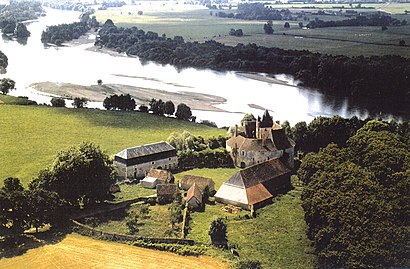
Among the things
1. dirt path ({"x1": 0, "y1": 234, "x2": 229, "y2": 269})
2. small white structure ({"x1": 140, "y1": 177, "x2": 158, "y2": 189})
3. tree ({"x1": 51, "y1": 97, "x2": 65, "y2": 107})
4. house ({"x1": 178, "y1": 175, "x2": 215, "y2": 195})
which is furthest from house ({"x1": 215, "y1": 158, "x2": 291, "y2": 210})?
tree ({"x1": 51, "y1": 97, "x2": 65, "y2": 107})

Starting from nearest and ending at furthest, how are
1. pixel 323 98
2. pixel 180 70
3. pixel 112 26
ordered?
pixel 323 98 < pixel 180 70 < pixel 112 26

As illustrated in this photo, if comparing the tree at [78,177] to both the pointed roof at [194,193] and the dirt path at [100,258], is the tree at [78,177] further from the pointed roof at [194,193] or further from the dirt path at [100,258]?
the pointed roof at [194,193]

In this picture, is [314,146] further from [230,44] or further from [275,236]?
[230,44]

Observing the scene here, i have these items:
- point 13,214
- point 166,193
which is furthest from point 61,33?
point 13,214

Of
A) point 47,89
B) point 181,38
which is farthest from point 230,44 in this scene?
point 47,89

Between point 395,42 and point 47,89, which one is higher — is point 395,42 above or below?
above
